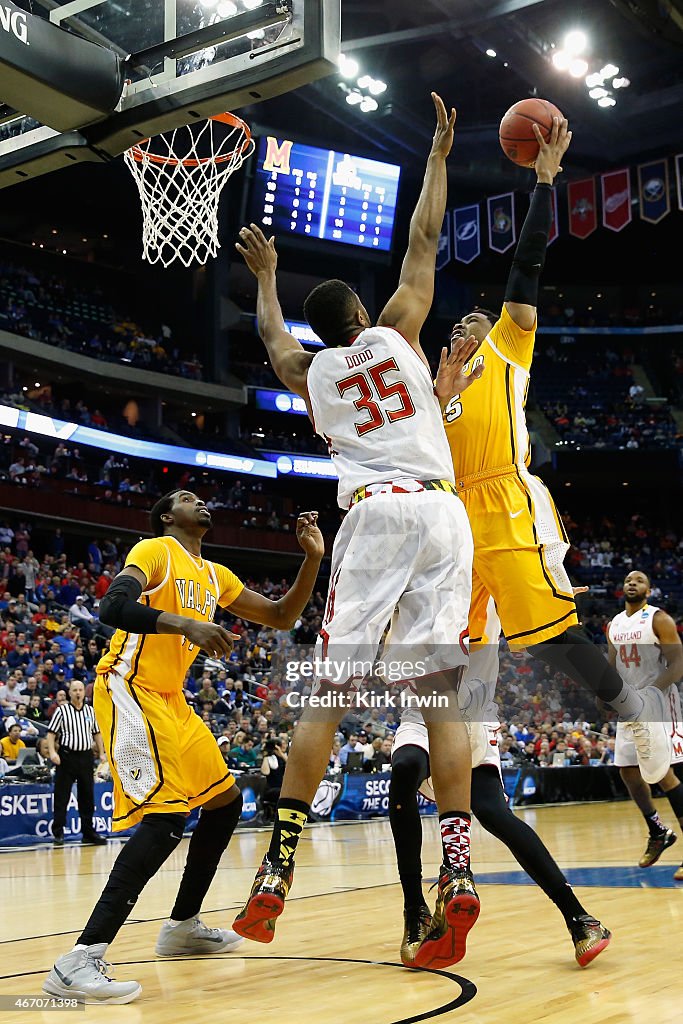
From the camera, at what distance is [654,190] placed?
29000 mm

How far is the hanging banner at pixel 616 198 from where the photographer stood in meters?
29.5

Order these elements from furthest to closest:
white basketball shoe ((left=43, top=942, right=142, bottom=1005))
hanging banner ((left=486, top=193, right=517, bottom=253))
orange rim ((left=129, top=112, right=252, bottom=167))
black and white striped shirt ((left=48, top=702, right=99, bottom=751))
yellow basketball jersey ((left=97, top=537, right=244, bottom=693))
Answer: hanging banner ((left=486, top=193, right=517, bottom=253))
black and white striped shirt ((left=48, top=702, right=99, bottom=751))
orange rim ((left=129, top=112, right=252, bottom=167))
yellow basketball jersey ((left=97, top=537, right=244, bottom=693))
white basketball shoe ((left=43, top=942, right=142, bottom=1005))

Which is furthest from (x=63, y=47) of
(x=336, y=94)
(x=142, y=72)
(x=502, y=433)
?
(x=336, y=94)

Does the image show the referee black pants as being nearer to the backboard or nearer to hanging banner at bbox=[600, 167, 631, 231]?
the backboard

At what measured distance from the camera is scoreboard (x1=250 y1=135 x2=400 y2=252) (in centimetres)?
2881

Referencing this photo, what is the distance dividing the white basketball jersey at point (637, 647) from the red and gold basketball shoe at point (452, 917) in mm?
4974

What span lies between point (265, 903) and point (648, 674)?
18.4ft

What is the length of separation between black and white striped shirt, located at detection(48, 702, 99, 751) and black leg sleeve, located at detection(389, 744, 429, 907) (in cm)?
708

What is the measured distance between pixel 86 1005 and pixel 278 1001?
26.4 inches

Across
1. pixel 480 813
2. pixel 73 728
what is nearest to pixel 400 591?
pixel 480 813

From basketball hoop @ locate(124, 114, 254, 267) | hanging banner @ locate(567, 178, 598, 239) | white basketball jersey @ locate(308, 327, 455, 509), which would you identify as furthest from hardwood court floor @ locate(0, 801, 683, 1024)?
hanging banner @ locate(567, 178, 598, 239)

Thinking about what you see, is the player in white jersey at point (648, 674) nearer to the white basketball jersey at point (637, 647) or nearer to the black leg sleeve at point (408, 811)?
the white basketball jersey at point (637, 647)

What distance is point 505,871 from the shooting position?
784cm

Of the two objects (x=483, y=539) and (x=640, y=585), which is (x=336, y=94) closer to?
(x=640, y=585)
